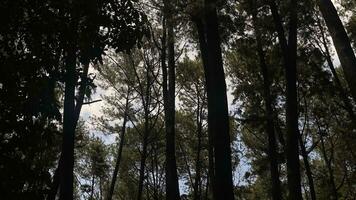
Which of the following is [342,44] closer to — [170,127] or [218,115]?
[218,115]

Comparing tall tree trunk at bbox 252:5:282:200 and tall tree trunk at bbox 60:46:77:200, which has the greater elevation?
tall tree trunk at bbox 252:5:282:200

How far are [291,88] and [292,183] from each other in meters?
3.03

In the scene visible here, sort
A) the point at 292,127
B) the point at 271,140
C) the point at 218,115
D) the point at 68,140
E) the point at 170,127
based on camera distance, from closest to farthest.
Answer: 1. the point at 68,140
2. the point at 218,115
3. the point at 292,127
4. the point at 170,127
5. the point at 271,140

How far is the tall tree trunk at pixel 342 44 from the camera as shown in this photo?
7.26 meters

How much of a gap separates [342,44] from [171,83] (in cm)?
988

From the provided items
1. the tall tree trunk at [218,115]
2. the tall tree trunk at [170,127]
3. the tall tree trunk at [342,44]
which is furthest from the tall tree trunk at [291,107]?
the tall tree trunk at [342,44]

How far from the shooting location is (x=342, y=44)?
7434 mm

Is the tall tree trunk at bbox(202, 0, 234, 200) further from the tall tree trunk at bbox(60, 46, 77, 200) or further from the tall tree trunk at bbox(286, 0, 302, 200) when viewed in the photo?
the tall tree trunk at bbox(60, 46, 77, 200)

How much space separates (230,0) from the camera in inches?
492

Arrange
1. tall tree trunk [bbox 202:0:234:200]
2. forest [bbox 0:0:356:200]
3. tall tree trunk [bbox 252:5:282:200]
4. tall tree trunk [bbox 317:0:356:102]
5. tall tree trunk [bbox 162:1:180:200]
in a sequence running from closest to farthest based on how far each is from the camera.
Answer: forest [bbox 0:0:356:200]
tall tree trunk [bbox 317:0:356:102]
tall tree trunk [bbox 202:0:234:200]
tall tree trunk [bbox 162:1:180:200]
tall tree trunk [bbox 252:5:282:200]

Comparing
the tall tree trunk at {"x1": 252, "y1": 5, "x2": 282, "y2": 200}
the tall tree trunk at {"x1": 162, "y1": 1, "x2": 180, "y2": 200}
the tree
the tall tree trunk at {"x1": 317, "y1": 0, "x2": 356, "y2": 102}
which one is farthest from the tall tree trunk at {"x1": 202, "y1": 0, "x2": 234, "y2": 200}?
the tall tree trunk at {"x1": 252, "y1": 5, "x2": 282, "y2": 200}

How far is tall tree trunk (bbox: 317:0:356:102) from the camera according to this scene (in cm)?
726

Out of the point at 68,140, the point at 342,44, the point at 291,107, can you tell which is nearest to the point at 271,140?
the point at 291,107

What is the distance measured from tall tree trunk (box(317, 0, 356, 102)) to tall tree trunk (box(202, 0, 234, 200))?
308 centimetres
